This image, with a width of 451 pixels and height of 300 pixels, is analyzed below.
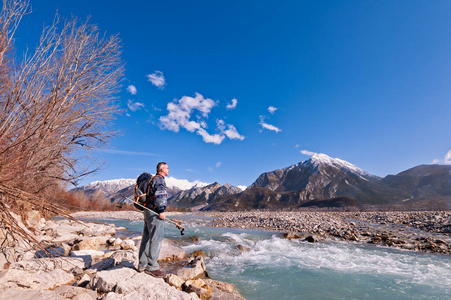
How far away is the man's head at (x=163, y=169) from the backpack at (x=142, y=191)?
243 millimetres

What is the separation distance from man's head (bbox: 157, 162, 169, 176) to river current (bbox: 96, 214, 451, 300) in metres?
3.69

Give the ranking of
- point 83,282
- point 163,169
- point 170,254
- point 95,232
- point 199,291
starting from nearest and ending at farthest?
point 83,282 < point 199,291 < point 163,169 < point 170,254 < point 95,232

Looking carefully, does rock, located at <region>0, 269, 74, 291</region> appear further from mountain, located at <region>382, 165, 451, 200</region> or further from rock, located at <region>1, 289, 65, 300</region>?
mountain, located at <region>382, 165, 451, 200</region>

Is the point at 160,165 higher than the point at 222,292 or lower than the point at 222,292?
higher

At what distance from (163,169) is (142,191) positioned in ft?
2.29

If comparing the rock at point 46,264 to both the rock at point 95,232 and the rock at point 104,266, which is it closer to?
the rock at point 104,266

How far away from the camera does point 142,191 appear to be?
5012mm

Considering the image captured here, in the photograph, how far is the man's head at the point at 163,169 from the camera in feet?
17.2

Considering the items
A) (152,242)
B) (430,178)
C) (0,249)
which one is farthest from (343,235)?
(430,178)

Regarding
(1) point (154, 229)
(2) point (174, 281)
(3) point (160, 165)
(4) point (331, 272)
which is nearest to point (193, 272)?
(2) point (174, 281)

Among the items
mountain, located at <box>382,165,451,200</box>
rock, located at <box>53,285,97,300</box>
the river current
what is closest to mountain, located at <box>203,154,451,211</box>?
mountain, located at <box>382,165,451,200</box>

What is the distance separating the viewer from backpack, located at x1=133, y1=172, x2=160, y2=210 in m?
4.85

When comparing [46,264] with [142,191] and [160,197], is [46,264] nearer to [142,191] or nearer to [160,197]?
[142,191]

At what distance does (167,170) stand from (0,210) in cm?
306
